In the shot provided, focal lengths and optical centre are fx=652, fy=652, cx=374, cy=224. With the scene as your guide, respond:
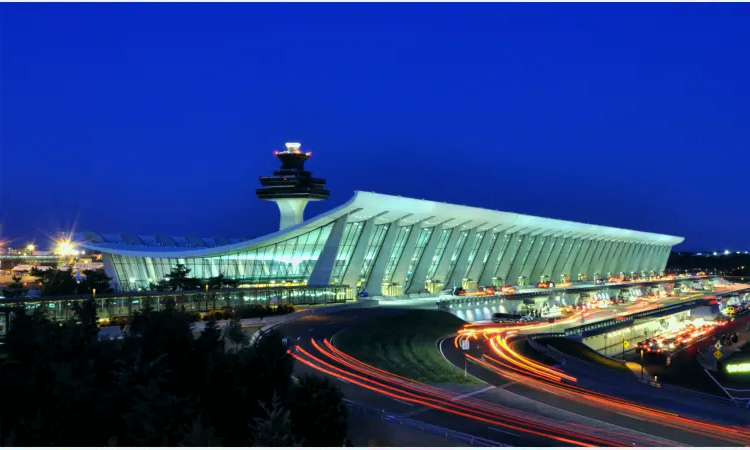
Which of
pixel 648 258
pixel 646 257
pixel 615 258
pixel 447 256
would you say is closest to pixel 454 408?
pixel 447 256

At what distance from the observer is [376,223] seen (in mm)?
54656

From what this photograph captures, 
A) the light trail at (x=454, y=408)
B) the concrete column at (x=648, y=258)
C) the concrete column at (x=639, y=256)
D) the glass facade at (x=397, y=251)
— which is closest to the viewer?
the light trail at (x=454, y=408)

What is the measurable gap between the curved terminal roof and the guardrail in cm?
2998

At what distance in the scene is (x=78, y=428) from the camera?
45.7 ft

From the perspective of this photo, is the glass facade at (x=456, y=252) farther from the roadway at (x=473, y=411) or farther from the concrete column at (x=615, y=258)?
the concrete column at (x=615, y=258)

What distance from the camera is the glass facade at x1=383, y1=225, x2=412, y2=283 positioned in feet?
194

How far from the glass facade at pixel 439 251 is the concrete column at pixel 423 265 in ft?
7.81

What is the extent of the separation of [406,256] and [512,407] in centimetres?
3878

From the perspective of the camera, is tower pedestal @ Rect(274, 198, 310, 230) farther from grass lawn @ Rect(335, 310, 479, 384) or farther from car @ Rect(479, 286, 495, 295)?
grass lawn @ Rect(335, 310, 479, 384)

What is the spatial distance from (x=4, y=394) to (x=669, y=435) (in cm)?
1728

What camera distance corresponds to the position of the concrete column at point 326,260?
169 ft

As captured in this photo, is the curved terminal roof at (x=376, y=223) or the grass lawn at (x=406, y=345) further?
the curved terminal roof at (x=376, y=223)

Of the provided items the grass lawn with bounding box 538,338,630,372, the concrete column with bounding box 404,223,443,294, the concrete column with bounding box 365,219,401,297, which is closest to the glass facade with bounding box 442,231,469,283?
the concrete column with bounding box 404,223,443,294

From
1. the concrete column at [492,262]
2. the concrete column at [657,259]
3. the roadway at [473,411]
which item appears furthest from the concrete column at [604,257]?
the roadway at [473,411]
